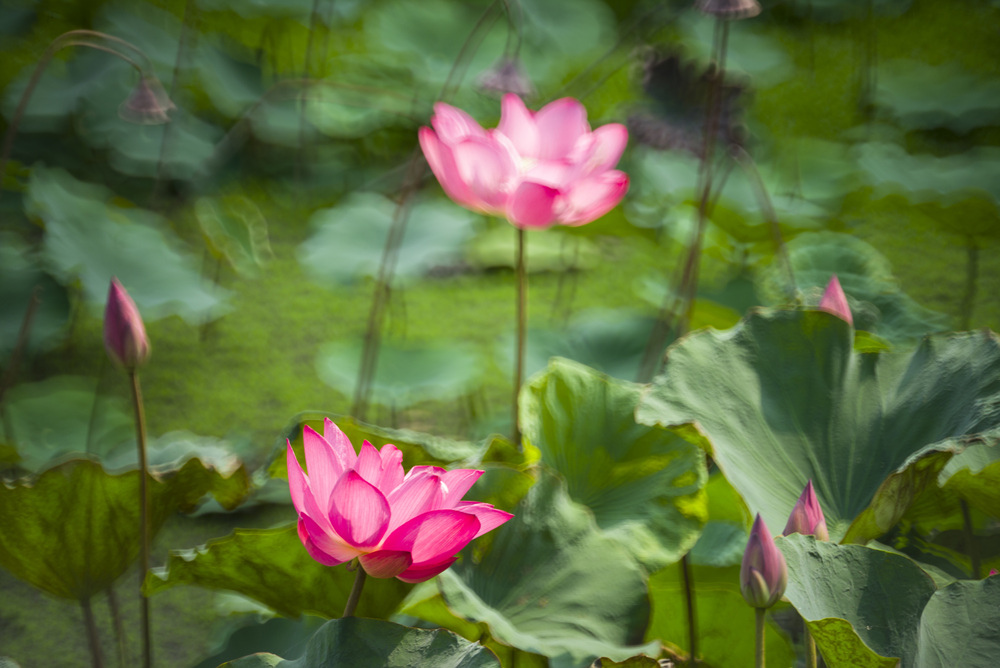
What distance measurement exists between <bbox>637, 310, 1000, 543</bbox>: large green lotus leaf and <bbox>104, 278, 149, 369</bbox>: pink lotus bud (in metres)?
0.37

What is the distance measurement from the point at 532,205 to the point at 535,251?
0.97m

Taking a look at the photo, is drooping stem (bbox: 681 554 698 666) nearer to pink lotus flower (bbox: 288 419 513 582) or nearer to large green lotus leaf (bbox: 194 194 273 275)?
pink lotus flower (bbox: 288 419 513 582)

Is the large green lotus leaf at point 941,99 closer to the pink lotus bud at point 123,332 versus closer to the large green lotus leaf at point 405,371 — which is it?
the large green lotus leaf at point 405,371

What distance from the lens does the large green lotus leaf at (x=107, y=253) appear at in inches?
39.4

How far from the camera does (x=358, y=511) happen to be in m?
0.42

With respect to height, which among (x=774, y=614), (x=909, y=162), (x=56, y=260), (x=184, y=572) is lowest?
(x=774, y=614)

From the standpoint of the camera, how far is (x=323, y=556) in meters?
0.44

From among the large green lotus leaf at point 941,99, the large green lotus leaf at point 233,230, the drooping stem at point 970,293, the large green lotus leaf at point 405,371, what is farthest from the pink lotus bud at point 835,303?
the large green lotus leaf at point 941,99

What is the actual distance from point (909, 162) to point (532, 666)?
1290mm

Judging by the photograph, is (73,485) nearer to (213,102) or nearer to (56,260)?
(56,260)

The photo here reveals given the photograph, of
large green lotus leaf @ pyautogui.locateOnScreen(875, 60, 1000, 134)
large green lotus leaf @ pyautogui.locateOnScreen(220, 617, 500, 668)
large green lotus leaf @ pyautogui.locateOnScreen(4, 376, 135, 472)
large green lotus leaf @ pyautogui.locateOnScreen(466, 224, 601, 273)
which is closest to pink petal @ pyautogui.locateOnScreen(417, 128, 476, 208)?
large green lotus leaf @ pyautogui.locateOnScreen(220, 617, 500, 668)

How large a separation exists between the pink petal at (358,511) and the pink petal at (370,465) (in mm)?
26

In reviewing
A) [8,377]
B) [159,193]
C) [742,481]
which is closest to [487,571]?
[742,481]

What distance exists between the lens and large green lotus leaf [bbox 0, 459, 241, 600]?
577mm
